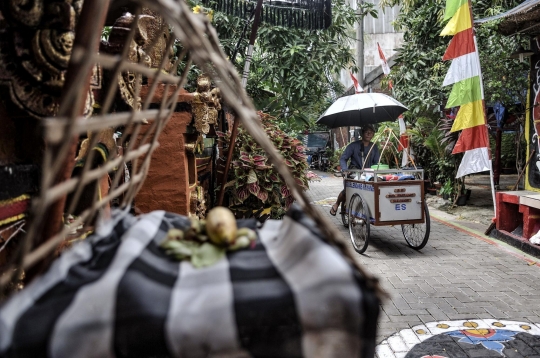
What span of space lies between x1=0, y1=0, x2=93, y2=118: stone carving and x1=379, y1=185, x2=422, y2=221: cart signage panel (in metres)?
5.15

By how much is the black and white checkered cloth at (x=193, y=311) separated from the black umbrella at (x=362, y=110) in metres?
6.91

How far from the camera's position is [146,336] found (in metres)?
0.98

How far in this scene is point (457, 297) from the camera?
15.4 feet

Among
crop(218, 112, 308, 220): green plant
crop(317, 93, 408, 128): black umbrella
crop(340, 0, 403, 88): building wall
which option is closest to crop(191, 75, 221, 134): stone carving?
crop(218, 112, 308, 220): green plant

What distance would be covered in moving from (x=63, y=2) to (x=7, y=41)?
0.30 metres

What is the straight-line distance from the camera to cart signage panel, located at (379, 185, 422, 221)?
249 inches

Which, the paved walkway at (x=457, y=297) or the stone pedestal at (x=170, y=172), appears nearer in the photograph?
the paved walkway at (x=457, y=297)

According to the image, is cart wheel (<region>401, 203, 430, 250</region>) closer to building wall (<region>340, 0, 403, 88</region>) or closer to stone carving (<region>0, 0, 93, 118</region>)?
stone carving (<region>0, 0, 93, 118</region>)

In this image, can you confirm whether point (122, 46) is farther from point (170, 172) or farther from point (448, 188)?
point (448, 188)

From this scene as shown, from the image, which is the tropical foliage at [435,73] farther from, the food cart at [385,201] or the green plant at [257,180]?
the green plant at [257,180]

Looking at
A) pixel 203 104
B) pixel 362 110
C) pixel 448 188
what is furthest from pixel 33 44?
pixel 448 188

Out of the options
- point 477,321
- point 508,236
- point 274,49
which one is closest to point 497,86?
point 508,236

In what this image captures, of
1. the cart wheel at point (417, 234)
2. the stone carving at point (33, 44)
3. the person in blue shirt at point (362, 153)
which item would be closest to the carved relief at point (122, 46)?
the stone carving at point (33, 44)

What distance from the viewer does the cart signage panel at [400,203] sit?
6312 mm
